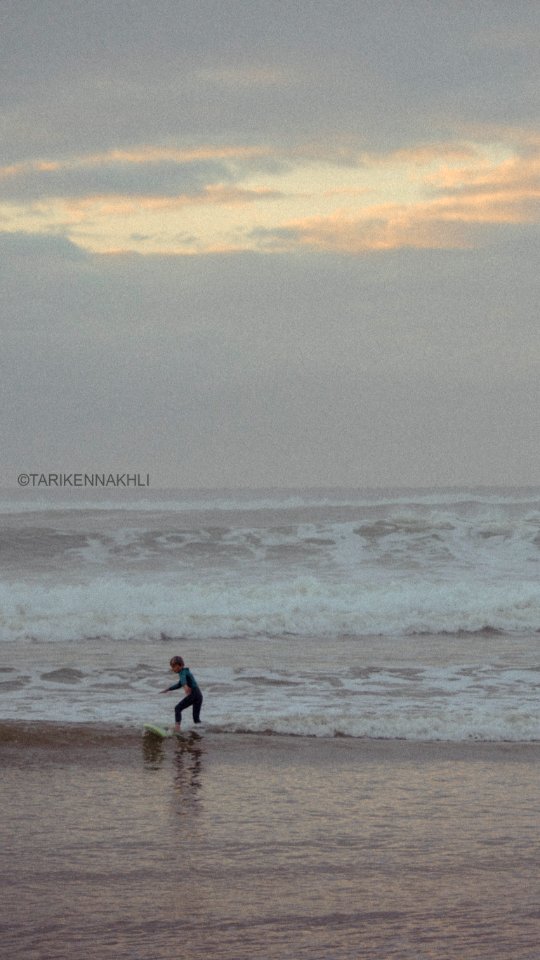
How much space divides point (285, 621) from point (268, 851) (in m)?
13.3

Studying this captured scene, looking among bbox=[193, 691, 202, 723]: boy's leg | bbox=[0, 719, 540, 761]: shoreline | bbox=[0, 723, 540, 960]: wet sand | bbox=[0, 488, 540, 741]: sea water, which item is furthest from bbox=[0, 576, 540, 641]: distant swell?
bbox=[0, 723, 540, 960]: wet sand

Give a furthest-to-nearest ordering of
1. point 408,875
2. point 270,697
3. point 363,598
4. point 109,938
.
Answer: point 363,598 < point 270,697 < point 408,875 < point 109,938

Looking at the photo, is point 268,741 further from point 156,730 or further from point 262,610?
point 262,610

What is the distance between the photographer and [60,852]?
25.2ft

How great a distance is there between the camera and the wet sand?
6258 mm

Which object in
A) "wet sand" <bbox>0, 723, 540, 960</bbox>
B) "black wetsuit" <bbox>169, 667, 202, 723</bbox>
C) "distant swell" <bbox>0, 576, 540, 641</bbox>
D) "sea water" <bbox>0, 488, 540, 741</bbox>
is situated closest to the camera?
"wet sand" <bbox>0, 723, 540, 960</bbox>

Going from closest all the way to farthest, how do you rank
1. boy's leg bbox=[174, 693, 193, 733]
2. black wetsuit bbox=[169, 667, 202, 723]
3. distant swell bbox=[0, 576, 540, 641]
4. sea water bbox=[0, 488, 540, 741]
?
boy's leg bbox=[174, 693, 193, 733] → black wetsuit bbox=[169, 667, 202, 723] → sea water bbox=[0, 488, 540, 741] → distant swell bbox=[0, 576, 540, 641]

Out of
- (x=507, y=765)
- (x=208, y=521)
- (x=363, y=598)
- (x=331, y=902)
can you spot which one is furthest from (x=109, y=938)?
(x=208, y=521)

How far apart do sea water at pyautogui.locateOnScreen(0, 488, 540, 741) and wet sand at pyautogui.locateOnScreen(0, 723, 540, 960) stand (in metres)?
1.58

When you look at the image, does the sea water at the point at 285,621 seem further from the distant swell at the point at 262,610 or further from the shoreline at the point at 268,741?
the shoreline at the point at 268,741

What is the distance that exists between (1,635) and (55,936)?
13943mm

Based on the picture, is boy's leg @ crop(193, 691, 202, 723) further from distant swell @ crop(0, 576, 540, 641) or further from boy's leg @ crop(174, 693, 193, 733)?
distant swell @ crop(0, 576, 540, 641)

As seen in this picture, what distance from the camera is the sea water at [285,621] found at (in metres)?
13.3

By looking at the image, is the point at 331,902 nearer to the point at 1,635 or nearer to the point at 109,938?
the point at 109,938
